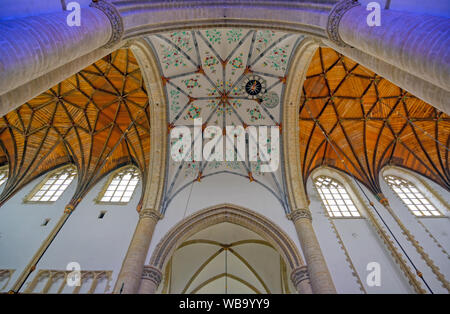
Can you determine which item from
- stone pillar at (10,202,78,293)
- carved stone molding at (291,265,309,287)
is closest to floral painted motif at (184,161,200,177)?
stone pillar at (10,202,78,293)

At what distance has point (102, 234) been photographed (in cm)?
870

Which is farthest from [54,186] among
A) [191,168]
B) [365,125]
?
[365,125]

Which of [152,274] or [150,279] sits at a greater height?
[152,274]

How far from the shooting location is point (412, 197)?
419 inches

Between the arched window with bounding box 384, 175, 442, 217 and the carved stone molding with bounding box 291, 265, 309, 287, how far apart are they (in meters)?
6.06

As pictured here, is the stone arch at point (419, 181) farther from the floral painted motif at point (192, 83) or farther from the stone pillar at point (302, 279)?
the floral painted motif at point (192, 83)

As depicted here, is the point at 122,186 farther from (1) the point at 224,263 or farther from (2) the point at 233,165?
(1) the point at 224,263

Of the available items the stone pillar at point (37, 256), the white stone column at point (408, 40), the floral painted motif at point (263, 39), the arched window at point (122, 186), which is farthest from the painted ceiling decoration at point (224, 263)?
the white stone column at point (408, 40)

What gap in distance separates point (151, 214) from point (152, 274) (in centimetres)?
223

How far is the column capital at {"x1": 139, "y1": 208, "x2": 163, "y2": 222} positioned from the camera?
8.68m

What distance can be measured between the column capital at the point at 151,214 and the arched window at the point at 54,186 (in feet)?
14.7

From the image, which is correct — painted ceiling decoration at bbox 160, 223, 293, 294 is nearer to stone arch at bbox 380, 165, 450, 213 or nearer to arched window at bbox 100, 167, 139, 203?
arched window at bbox 100, 167, 139, 203
